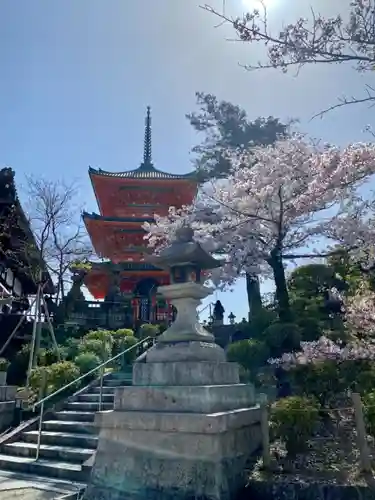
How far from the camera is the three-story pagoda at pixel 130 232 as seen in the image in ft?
71.6

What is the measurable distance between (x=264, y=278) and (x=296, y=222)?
3.39 metres

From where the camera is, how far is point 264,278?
14695mm

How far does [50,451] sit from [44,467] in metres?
0.56

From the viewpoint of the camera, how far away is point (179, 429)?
5.00 metres

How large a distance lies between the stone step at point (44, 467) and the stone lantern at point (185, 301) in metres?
2.12

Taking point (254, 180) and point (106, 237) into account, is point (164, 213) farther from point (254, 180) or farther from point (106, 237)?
point (254, 180)

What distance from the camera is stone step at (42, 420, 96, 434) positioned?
786 cm

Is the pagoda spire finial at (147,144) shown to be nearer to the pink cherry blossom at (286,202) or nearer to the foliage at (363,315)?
the pink cherry blossom at (286,202)

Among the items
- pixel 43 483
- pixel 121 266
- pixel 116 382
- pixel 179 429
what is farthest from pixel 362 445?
pixel 121 266

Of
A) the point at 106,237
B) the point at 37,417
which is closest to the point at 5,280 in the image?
the point at 106,237

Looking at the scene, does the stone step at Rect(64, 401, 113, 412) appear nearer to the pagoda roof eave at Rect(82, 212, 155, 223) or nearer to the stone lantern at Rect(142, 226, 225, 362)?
the stone lantern at Rect(142, 226, 225, 362)

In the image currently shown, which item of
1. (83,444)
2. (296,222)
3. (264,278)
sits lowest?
(83,444)

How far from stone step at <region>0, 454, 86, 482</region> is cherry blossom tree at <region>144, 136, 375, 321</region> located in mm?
6475

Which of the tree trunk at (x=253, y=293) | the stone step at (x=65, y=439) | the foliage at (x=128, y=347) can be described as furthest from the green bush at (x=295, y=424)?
the tree trunk at (x=253, y=293)
